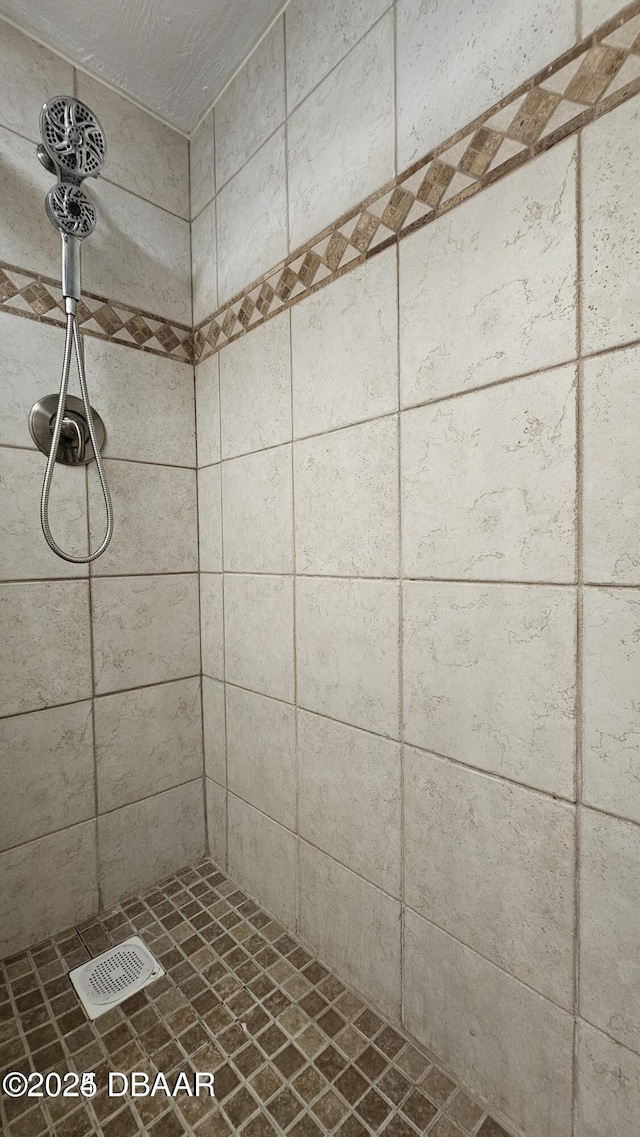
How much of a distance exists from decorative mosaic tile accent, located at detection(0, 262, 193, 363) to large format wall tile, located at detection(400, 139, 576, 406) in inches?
29.9

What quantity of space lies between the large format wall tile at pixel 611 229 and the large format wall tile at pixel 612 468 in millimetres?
41

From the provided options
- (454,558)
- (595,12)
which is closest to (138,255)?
(595,12)

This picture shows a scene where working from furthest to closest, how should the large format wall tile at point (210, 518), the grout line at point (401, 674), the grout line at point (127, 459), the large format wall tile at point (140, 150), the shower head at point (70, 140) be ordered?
the large format wall tile at point (210, 518) < the large format wall tile at point (140, 150) < the grout line at point (127, 459) < the shower head at point (70, 140) < the grout line at point (401, 674)

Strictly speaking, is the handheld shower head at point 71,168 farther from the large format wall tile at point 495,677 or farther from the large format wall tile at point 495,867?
the large format wall tile at point 495,867

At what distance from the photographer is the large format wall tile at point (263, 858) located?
1.16 m

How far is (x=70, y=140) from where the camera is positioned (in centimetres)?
102

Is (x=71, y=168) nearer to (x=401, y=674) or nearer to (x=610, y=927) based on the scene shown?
(x=401, y=674)

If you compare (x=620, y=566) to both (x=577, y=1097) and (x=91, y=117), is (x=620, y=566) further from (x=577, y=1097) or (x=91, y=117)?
(x=91, y=117)

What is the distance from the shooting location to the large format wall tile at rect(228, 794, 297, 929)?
1.16m

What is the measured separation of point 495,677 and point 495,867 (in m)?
0.29

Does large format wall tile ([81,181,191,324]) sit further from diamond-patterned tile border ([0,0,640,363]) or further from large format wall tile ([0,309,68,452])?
large format wall tile ([0,309,68,452])

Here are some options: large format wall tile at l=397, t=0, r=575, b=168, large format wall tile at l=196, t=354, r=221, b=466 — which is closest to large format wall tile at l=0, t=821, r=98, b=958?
large format wall tile at l=196, t=354, r=221, b=466

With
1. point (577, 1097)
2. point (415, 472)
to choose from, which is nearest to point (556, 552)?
point (415, 472)

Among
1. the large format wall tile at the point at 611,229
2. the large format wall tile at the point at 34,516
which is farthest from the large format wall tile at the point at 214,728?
the large format wall tile at the point at 611,229
